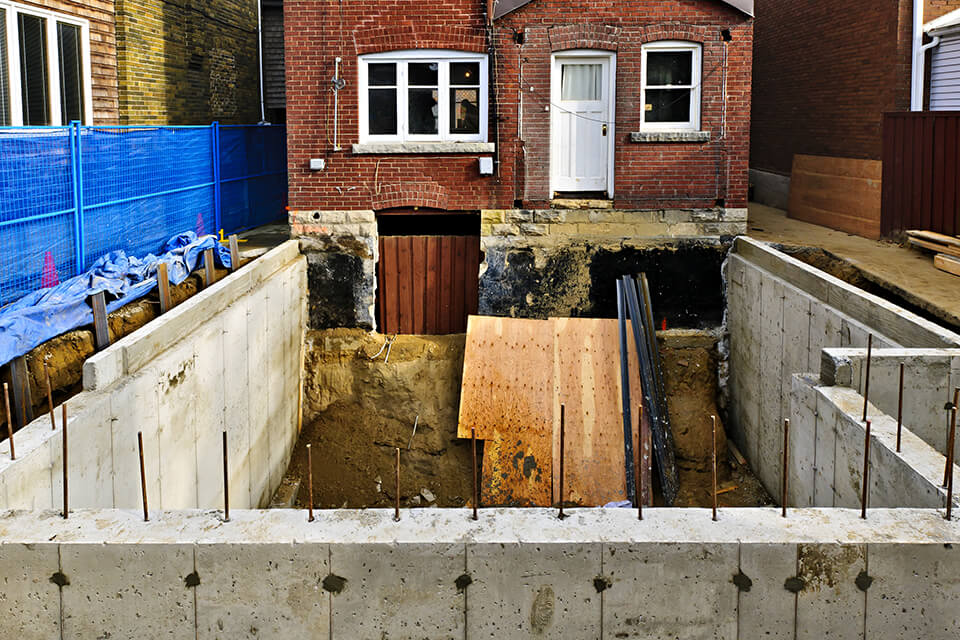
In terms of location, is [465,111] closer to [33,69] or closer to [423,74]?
[423,74]

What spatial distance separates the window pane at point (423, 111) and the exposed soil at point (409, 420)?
3.41 meters

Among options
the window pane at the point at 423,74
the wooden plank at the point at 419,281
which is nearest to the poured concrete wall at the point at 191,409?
the wooden plank at the point at 419,281

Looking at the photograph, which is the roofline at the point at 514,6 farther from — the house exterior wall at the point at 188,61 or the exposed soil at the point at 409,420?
the house exterior wall at the point at 188,61

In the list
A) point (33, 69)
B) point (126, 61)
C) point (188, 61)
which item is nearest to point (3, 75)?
point (33, 69)

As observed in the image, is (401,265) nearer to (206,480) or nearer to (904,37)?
(206,480)

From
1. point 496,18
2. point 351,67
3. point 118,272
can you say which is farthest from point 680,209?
point 118,272

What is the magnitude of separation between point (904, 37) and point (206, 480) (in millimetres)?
14438

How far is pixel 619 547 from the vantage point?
5688 millimetres

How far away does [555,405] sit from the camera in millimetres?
14492

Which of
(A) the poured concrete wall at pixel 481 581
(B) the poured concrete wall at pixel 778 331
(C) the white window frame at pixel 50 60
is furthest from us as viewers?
(C) the white window frame at pixel 50 60

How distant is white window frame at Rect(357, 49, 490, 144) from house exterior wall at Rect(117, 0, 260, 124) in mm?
4416

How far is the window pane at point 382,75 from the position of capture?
15344 millimetres

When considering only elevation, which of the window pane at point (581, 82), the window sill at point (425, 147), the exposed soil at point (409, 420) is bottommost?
the exposed soil at point (409, 420)

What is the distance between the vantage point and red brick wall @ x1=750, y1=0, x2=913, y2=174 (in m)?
17.8
